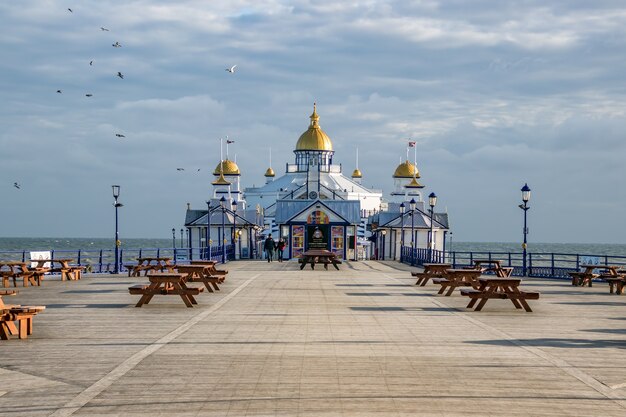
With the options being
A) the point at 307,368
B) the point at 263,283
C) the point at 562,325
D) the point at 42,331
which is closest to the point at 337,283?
the point at 263,283

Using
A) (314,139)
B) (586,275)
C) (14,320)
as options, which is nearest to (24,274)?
(14,320)

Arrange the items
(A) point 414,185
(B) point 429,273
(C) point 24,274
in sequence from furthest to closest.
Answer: (A) point 414,185 → (B) point 429,273 → (C) point 24,274

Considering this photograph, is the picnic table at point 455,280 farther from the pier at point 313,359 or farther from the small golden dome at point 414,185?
the small golden dome at point 414,185

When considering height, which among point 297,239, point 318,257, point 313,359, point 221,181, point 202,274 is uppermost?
point 221,181

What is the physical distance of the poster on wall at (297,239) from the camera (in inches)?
2552

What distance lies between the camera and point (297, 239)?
6494 centimetres

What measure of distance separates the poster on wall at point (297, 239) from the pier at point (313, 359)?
133ft

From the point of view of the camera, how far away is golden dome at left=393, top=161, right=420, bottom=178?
303 ft

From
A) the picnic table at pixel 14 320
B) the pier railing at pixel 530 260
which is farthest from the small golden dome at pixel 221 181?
the picnic table at pixel 14 320

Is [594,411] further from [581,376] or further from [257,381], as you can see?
[257,381]

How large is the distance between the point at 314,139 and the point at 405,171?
674 inches

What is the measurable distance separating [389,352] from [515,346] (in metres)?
2.15

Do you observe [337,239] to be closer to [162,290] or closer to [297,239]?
[297,239]

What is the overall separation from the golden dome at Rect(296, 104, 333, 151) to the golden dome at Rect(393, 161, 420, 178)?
15.6 m
